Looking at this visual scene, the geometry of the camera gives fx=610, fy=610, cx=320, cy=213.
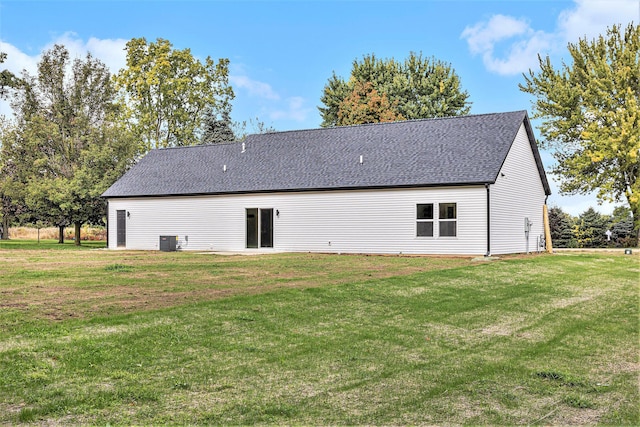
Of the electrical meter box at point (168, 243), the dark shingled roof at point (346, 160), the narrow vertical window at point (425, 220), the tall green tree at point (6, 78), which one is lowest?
the electrical meter box at point (168, 243)

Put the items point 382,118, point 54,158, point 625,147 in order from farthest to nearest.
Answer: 1. point 382,118
2. point 54,158
3. point 625,147

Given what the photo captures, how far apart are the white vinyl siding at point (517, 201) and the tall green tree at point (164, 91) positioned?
28349 millimetres

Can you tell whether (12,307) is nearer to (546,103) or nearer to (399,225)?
(399,225)

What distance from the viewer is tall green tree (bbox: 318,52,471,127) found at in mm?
49781

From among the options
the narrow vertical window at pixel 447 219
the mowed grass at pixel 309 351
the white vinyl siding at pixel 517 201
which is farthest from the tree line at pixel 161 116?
the mowed grass at pixel 309 351

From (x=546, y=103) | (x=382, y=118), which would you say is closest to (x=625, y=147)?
(x=546, y=103)

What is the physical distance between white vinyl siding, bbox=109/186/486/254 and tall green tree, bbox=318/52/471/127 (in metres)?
23.1

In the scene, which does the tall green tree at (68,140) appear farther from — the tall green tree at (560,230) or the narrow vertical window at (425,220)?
the tall green tree at (560,230)

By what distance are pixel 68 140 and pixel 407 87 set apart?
26402mm

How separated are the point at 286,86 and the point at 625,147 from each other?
2006 centimetres

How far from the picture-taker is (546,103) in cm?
3966

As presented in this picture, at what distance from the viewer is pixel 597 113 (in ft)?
121

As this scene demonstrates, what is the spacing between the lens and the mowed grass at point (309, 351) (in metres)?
5.67

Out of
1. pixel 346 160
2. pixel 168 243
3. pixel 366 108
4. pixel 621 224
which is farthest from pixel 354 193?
pixel 621 224
